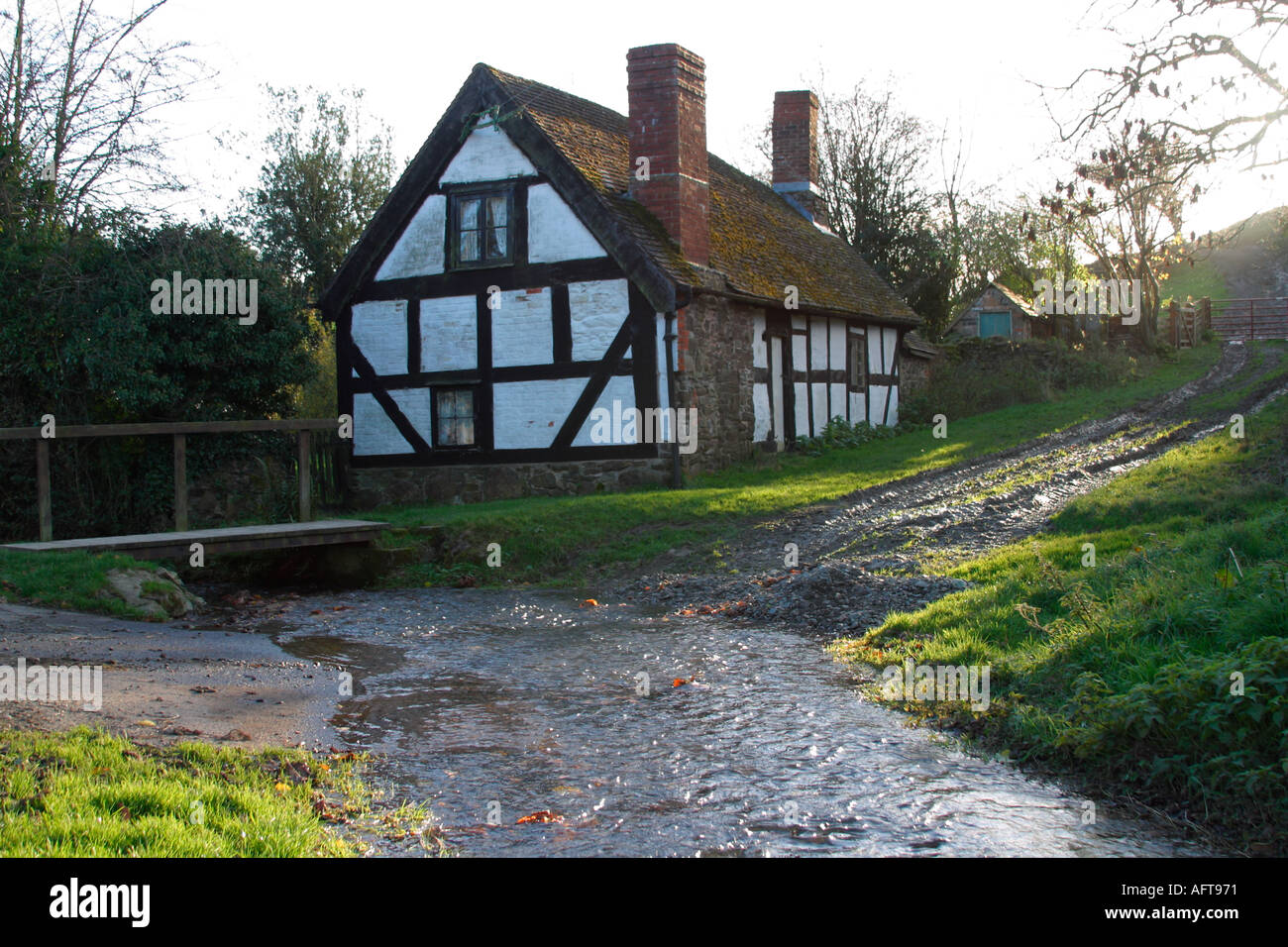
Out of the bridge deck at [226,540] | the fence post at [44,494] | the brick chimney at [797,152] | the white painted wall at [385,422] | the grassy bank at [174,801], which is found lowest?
the grassy bank at [174,801]

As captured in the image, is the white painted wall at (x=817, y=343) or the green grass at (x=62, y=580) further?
the white painted wall at (x=817, y=343)

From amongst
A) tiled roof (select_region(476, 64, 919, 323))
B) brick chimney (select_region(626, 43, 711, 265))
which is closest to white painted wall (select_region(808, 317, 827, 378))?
tiled roof (select_region(476, 64, 919, 323))

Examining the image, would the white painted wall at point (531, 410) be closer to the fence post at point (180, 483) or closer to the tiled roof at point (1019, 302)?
the fence post at point (180, 483)

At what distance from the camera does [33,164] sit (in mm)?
16578

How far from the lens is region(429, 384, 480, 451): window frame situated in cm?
1861

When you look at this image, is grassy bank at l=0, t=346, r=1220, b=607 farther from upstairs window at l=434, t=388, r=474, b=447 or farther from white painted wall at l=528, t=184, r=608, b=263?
white painted wall at l=528, t=184, r=608, b=263

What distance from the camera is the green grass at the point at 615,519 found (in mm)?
12961

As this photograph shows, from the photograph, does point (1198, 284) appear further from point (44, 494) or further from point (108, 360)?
point (44, 494)

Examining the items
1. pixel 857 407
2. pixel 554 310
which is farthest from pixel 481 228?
pixel 857 407

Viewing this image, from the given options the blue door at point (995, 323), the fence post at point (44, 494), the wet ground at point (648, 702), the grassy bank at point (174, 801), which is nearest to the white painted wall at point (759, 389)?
the wet ground at point (648, 702)

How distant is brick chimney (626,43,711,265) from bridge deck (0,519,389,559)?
25.6ft

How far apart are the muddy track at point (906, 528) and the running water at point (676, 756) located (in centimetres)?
100

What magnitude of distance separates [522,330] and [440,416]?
2.28 meters
